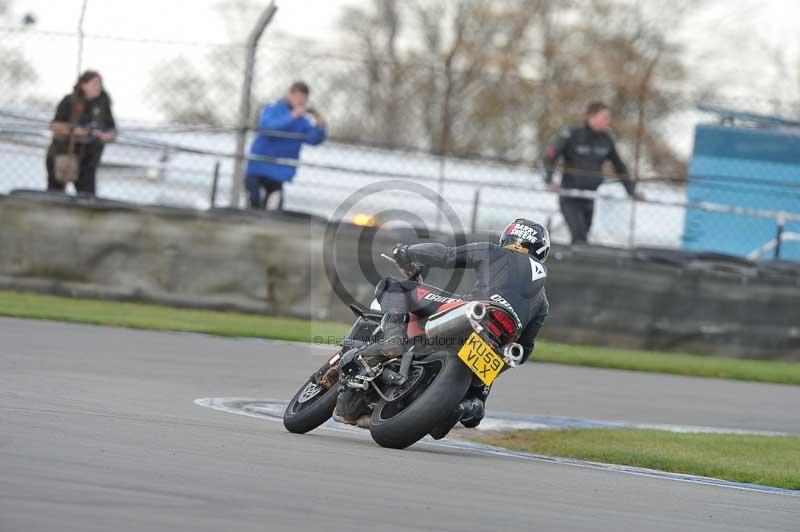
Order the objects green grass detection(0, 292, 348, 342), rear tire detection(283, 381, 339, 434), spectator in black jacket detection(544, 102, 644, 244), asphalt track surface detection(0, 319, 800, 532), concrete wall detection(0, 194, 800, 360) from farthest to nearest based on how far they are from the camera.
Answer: spectator in black jacket detection(544, 102, 644, 244) → concrete wall detection(0, 194, 800, 360) → green grass detection(0, 292, 348, 342) → rear tire detection(283, 381, 339, 434) → asphalt track surface detection(0, 319, 800, 532)

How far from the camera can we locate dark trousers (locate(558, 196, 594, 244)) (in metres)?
16.5

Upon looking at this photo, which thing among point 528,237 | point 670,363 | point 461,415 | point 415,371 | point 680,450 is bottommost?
point 670,363

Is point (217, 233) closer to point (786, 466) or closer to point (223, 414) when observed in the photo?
point (223, 414)

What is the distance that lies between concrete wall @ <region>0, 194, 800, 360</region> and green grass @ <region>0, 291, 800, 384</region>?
0.54ft

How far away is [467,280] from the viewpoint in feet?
48.7

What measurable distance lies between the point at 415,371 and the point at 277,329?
22.7ft

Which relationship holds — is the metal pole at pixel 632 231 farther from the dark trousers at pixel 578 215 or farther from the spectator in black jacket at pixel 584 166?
the dark trousers at pixel 578 215

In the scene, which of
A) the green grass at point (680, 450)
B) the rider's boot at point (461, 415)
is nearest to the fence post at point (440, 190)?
the green grass at point (680, 450)

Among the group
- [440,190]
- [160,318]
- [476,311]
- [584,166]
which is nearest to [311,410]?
[476,311]

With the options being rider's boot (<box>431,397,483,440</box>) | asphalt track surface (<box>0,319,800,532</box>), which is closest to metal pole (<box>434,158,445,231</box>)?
asphalt track surface (<box>0,319,800,532</box>)

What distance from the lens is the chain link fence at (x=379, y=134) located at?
16016 mm

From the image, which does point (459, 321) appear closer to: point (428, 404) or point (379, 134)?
point (428, 404)

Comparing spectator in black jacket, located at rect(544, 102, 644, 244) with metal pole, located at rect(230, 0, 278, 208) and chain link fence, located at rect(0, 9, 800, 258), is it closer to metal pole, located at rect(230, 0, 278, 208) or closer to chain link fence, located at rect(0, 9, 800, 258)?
chain link fence, located at rect(0, 9, 800, 258)

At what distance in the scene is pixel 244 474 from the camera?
5.79 meters
